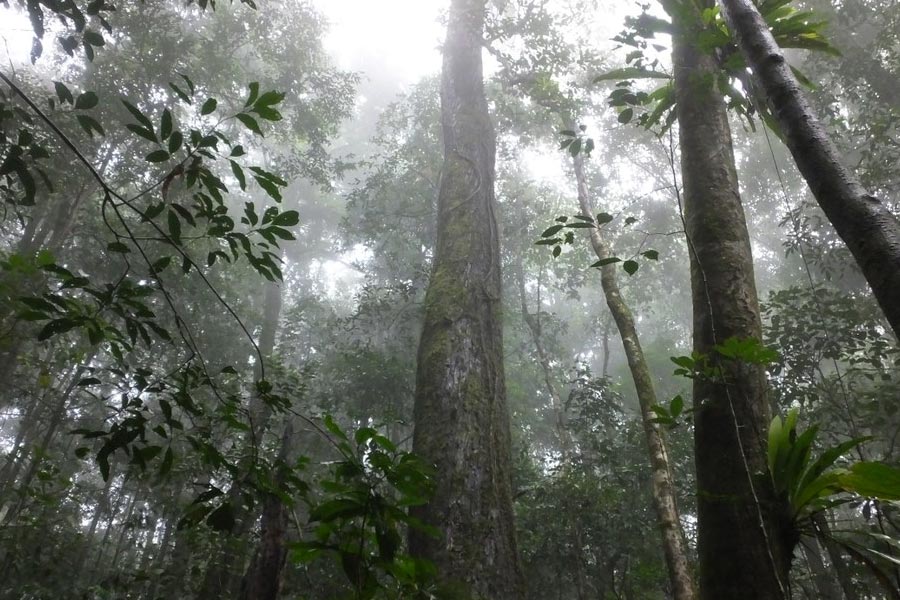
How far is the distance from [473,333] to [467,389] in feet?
1.80

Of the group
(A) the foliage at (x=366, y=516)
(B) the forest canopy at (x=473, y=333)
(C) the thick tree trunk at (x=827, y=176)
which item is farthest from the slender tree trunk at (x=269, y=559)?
(C) the thick tree trunk at (x=827, y=176)

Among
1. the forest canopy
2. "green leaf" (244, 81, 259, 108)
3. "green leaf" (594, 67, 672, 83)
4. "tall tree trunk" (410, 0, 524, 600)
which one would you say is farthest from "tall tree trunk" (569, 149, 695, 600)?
"green leaf" (244, 81, 259, 108)

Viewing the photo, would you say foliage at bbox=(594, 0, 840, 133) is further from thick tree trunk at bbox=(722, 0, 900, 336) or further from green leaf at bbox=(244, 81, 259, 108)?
green leaf at bbox=(244, 81, 259, 108)

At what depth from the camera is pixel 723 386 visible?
1740mm

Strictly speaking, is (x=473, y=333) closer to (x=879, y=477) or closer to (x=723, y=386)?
(x=723, y=386)

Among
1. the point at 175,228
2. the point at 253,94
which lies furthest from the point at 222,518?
the point at 253,94

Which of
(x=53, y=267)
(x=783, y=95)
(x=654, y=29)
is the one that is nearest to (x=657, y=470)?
(x=654, y=29)

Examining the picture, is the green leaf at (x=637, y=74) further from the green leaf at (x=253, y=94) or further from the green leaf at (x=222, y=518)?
the green leaf at (x=222, y=518)

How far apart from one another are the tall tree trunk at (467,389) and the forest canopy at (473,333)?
0.02 metres

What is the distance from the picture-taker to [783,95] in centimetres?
120

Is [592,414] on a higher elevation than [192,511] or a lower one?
higher

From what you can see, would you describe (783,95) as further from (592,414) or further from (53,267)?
(592,414)

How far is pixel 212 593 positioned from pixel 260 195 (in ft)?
65.2

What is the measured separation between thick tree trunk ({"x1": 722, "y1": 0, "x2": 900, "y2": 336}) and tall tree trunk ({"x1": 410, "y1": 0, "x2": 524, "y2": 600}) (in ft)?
7.95
